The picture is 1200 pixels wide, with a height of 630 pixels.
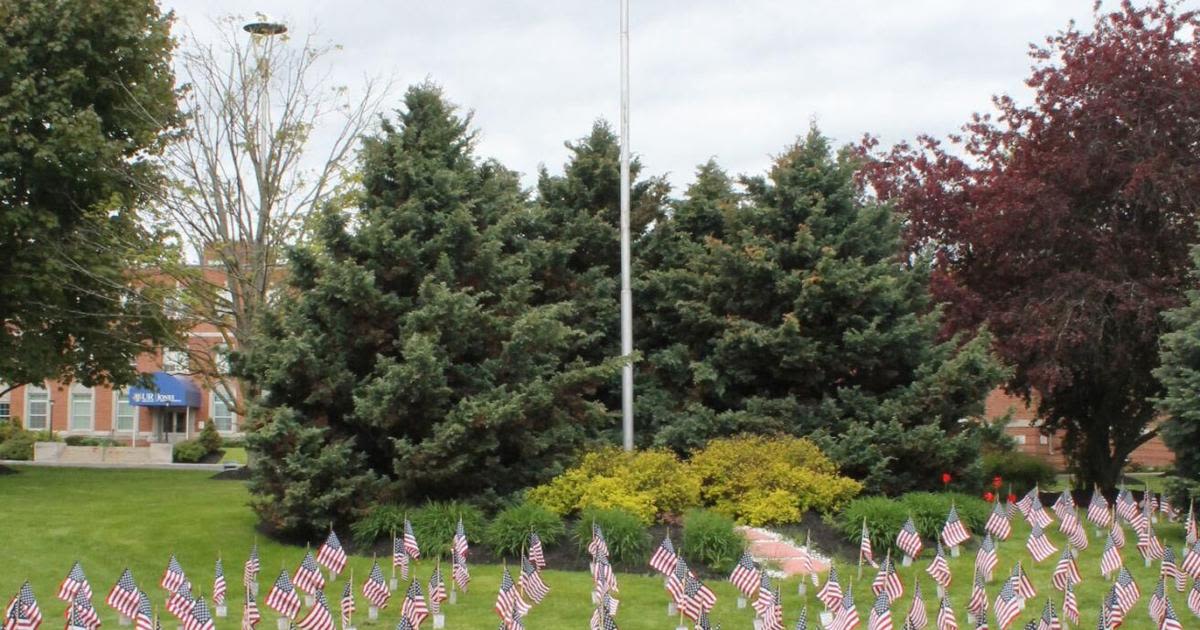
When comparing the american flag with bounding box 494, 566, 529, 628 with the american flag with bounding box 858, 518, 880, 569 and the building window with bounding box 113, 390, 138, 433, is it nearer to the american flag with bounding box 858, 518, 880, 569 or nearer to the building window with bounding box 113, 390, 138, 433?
the american flag with bounding box 858, 518, 880, 569

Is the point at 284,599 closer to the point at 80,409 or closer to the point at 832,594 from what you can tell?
the point at 832,594

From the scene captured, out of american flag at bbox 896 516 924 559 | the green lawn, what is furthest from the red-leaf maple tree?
american flag at bbox 896 516 924 559

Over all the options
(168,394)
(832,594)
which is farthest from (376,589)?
(168,394)

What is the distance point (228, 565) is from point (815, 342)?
965cm

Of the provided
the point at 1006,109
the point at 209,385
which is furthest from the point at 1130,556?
the point at 209,385

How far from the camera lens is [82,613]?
10.6m

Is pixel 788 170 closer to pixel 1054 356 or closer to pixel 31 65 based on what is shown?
pixel 1054 356

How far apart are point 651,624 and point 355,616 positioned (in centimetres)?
320

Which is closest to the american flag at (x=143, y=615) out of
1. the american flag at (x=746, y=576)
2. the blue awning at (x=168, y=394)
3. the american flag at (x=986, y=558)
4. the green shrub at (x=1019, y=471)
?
the american flag at (x=746, y=576)

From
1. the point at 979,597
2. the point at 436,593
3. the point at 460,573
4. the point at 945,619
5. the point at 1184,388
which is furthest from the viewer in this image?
the point at 1184,388

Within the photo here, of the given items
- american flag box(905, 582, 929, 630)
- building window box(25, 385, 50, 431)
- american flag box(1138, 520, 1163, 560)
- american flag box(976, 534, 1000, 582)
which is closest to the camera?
american flag box(905, 582, 929, 630)

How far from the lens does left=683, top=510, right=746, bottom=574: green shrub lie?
14961 mm

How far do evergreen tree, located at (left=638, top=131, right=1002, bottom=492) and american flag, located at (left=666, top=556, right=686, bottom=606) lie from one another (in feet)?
21.2

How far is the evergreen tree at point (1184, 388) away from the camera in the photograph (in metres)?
16.7
